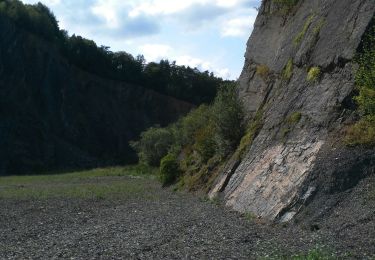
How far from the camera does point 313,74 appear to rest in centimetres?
2045

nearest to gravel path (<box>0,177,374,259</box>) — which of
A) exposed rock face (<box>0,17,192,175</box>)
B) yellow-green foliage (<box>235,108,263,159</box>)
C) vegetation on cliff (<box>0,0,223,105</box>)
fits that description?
yellow-green foliage (<box>235,108,263,159</box>)

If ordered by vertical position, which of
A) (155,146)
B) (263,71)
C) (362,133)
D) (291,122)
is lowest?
(155,146)

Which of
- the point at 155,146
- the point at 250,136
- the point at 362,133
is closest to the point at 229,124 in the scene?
the point at 250,136

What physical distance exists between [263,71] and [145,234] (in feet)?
46.9

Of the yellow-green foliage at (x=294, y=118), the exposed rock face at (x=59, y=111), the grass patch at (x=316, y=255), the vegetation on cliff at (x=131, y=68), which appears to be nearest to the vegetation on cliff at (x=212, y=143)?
the yellow-green foliage at (x=294, y=118)

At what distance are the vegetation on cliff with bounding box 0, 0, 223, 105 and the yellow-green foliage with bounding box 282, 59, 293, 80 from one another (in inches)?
2857

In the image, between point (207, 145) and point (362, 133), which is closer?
point (362, 133)

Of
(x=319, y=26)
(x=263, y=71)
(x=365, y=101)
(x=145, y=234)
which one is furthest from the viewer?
(x=263, y=71)

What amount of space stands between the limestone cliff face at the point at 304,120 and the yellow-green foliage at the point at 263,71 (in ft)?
2.13

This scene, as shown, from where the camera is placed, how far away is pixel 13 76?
262ft

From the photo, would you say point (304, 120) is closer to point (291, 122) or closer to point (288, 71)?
point (291, 122)

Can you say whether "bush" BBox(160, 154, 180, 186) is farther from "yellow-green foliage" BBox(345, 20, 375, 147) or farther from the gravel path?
"yellow-green foliage" BBox(345, 20, 375, 147)

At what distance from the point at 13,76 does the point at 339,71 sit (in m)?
66.4

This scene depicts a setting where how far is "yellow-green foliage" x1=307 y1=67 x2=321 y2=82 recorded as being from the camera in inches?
797
